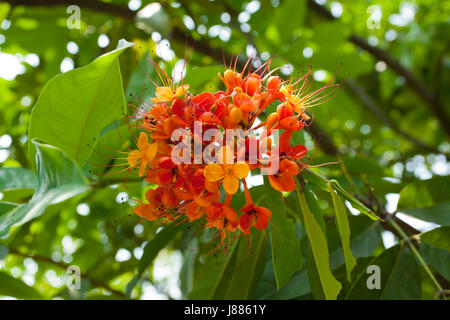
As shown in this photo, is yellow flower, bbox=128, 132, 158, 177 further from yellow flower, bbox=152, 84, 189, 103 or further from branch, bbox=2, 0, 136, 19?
branch, bbox=2, 0, 136, 19

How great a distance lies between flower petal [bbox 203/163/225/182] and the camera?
1.05 metres

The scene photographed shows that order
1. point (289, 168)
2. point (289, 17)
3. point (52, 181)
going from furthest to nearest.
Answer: point (289, 17) → point (289, 168) → point (52, 181)

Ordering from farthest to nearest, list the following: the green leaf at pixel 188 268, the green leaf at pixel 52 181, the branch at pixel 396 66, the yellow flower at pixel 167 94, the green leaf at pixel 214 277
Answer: the branch at pixel 396 66, the green leaf at pixel 188 268, the green leaf at pixel 214 277, the yellow flower at pixel 167 94, the green leaf at pixel 52 181

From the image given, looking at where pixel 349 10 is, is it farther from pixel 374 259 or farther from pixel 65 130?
pixel 65 130

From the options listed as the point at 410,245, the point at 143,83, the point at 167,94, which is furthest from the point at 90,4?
the point at 410,245

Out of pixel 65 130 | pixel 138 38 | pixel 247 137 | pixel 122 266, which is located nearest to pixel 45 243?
pixel 122 266

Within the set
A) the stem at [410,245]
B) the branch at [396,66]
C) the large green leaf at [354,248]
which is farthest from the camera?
the branch at [396,66]

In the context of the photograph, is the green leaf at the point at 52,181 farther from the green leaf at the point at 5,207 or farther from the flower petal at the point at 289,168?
the flower petal at the point at 289,168

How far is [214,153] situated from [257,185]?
409 mm

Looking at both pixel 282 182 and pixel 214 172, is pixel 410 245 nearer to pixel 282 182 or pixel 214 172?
pixel 282 182

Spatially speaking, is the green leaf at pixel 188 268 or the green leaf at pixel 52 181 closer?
the green leaf at pixel 52 181

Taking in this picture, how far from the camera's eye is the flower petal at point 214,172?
3.45ft

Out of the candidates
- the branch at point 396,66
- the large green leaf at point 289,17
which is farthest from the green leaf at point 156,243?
the branch at point 396,66

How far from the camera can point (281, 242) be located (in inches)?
49.3
